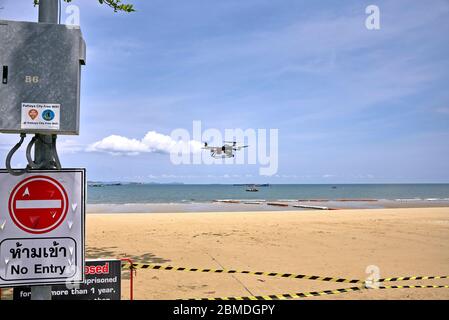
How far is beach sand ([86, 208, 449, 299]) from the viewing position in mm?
7918

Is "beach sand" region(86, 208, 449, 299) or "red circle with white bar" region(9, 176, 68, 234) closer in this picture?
"red circle with white bar" region(9, 176, 68, 234)

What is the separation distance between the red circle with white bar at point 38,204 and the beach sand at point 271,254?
536 cm

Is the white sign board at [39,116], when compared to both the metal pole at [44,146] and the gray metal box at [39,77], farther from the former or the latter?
the metal pole at [44,146]

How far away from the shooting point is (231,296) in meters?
7.48

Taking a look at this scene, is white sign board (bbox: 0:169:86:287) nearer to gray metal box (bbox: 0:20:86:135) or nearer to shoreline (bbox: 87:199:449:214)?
gray metal box (bbox: 0:20:86:135)

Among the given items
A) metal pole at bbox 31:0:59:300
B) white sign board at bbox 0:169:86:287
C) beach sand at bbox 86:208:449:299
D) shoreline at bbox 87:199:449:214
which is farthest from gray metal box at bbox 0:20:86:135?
shoreline at bbox 87:199:449:214

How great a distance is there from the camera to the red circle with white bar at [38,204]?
241cm

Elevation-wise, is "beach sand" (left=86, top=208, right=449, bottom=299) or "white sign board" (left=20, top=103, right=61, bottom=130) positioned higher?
"white sign board" (left=20, top=103, right=61, bottom=130)

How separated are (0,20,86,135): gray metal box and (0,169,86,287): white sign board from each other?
0.33 m

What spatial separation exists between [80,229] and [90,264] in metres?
3.08
